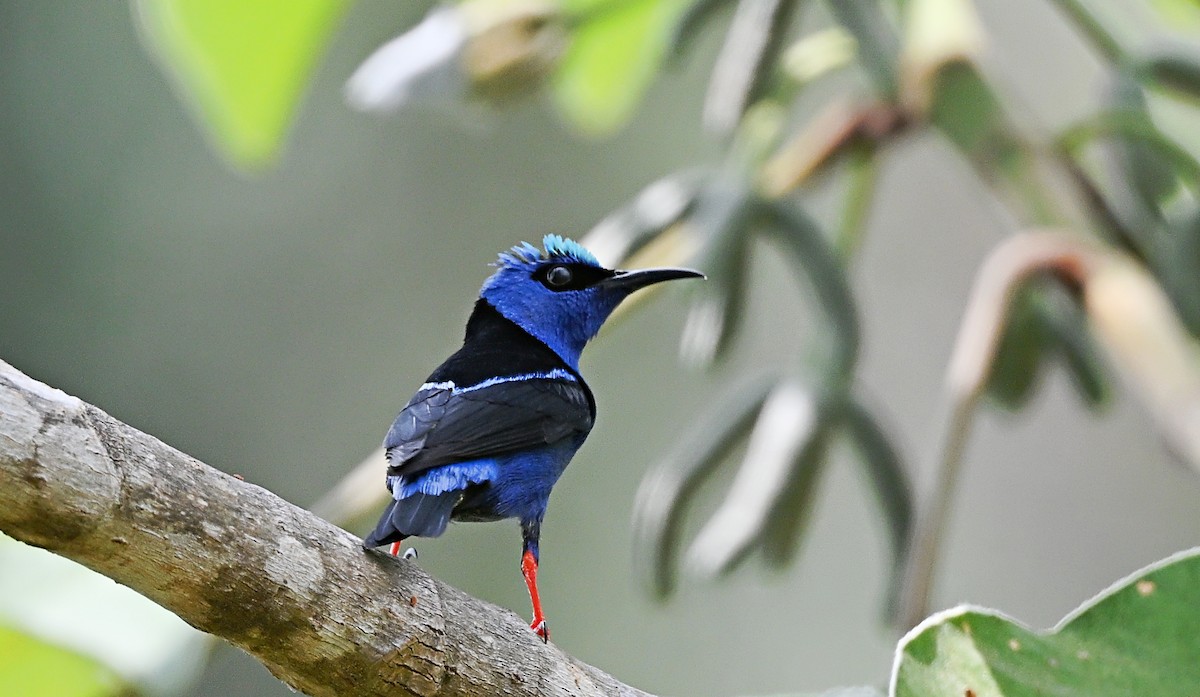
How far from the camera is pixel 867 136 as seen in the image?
234 cm

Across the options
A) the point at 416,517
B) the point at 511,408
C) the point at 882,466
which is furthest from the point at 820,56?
the point at 416,517

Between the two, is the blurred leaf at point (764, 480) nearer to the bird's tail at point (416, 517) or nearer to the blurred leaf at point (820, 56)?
the bird's tail at point (416, 517)

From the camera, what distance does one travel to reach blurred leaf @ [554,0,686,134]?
290 cm

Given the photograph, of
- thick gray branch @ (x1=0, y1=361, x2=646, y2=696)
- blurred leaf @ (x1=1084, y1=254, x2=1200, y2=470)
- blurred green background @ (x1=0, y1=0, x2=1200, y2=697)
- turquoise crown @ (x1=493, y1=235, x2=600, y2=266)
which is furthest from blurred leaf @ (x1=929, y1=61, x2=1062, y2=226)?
blurred green background @ (x1=0, y1=0, x2=1200, y2=697)

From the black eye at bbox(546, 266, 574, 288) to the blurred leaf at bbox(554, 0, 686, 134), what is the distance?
60 centimetres

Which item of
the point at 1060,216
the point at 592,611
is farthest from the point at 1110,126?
the point at 592,611

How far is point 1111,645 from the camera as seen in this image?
130 centimetres

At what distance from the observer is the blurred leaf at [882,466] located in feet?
7.11

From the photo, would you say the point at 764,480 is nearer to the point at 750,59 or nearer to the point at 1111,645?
the point at 750,59

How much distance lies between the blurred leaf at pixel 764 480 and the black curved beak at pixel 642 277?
0.24 meters

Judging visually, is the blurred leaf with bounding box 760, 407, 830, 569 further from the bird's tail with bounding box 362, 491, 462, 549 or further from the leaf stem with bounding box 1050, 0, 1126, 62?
the leaf stem with bounding box 1050, 0, 1126, 62

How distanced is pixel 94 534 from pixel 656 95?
5911 millimetres

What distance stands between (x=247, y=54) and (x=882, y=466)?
123 centimetres

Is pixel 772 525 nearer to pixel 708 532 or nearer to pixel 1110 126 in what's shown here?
pixel 708 532
